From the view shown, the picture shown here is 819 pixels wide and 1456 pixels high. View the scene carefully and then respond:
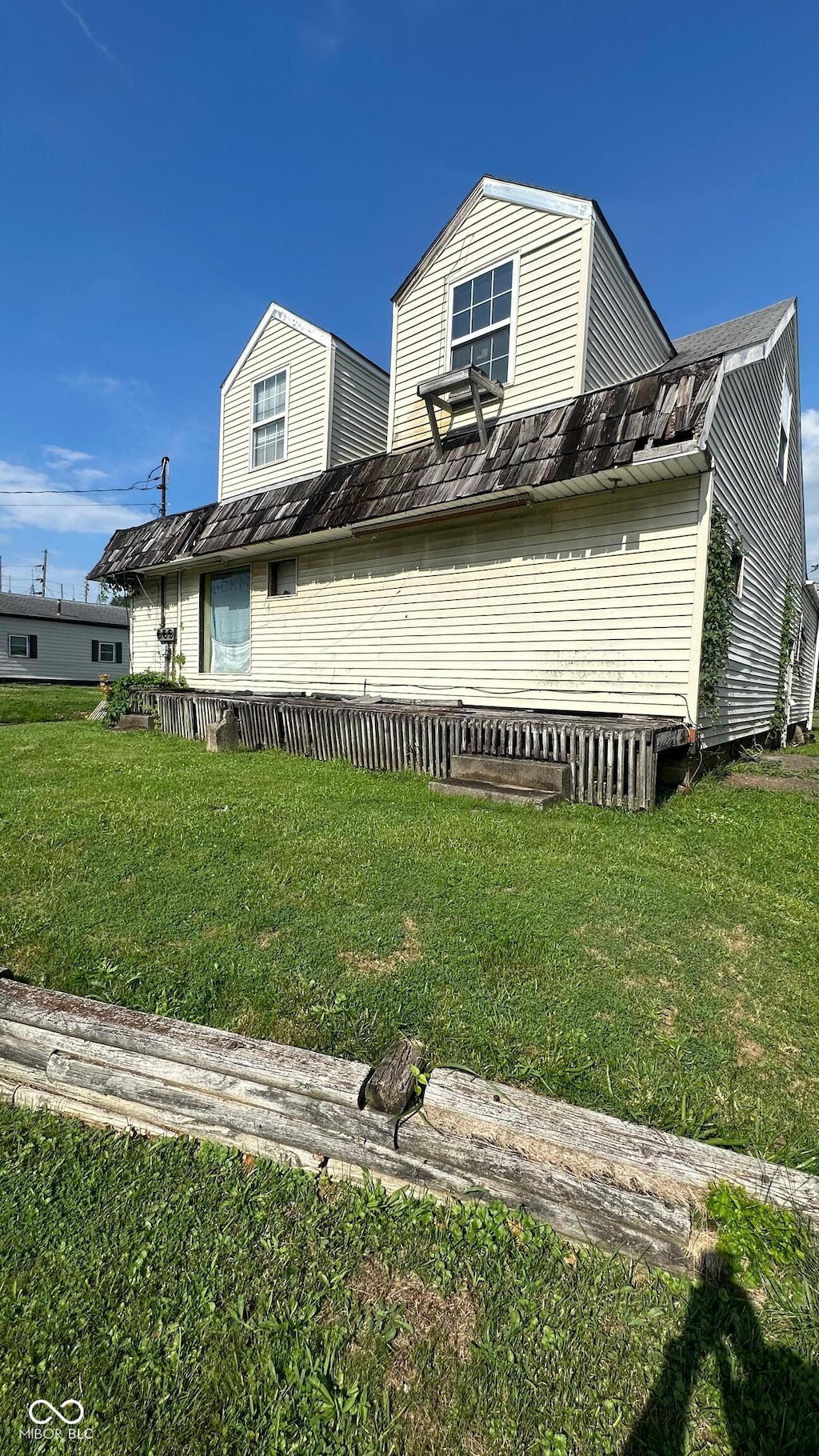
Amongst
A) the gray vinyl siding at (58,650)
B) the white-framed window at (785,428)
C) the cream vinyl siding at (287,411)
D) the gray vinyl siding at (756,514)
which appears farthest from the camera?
the gray vinyl siding at (58,650)

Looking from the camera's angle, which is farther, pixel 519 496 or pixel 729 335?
pixel 729 335

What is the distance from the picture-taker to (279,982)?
10.0 feet

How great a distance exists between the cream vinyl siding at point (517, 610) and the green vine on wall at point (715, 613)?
257 mm

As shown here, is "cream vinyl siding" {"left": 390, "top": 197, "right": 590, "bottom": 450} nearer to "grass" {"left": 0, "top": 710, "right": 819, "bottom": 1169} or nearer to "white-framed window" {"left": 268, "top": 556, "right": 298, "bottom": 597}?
"white-framed window" {"left": 268, "top": 556, "right": 298, "bottom": 597}

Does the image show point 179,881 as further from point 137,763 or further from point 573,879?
point 137,763

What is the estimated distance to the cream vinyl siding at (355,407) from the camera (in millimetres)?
11758

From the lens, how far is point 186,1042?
245cm

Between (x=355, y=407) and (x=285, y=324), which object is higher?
(x=285, y=324)

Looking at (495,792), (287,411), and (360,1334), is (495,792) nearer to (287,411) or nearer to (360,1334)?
(360,1334)

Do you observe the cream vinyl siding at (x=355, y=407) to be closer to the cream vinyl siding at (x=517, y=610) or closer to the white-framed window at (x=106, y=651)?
the cream vinyl siding at (x=517, y=610)

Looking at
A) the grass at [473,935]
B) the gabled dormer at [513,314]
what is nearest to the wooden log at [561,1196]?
the grass at [473,935]

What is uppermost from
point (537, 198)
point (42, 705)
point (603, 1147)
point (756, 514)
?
point (537, 198)

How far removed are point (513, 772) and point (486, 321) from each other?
7217mm

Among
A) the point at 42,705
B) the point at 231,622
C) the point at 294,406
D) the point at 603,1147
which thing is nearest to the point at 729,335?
the point at 294,406
